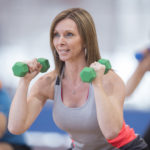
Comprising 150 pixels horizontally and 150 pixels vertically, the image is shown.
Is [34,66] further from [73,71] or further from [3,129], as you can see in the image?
[3,129]

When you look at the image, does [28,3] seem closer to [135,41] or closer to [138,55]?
[135,41]

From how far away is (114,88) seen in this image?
4.51ft

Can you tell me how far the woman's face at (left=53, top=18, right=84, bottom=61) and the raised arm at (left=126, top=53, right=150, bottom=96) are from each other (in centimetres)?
68

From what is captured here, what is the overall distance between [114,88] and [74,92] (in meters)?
0.23

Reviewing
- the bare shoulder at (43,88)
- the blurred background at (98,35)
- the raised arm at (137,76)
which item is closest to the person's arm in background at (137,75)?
the raised arm at (137,76)

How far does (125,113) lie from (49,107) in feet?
3.09

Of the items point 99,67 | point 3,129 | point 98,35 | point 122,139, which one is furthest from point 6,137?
point 98,35

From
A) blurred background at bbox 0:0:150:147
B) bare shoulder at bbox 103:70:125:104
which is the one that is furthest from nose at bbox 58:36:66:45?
blurred background at bbox 0:0:150:147

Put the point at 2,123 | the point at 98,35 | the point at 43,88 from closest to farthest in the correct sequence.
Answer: the point at 43,88
the point at 2,123
the point at 98,35

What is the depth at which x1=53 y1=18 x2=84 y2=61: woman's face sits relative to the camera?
1.41 metres

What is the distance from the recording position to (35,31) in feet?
13.8

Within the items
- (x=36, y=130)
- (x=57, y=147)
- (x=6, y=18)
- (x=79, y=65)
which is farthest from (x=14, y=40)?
(x=79, y=65)

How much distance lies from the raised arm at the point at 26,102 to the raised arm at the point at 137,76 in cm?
69

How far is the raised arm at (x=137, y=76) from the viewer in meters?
1.99
